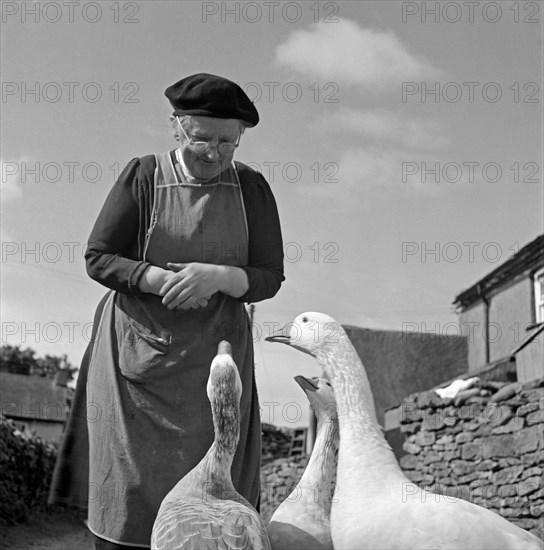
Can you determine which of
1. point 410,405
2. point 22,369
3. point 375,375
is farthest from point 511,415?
point 22,369

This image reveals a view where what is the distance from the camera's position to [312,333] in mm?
2373

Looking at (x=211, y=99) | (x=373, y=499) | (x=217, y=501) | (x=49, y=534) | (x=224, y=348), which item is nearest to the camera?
(x=373, y=499)

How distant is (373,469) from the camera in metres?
2.18

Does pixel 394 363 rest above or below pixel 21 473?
above

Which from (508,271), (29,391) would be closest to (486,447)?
(508,271)

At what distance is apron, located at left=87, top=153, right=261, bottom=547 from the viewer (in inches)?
100

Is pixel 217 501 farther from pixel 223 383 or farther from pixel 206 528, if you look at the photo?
pixel 223 383

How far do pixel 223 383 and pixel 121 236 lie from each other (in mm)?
636

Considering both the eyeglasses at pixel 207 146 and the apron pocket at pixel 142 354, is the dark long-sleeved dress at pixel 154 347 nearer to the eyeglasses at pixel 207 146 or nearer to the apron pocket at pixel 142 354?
the apron pocket at pixel 142 354

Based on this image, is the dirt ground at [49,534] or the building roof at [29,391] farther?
the building roof at [29,391]

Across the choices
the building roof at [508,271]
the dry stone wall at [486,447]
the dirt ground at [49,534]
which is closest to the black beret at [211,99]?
the dry stone wall at [486,447]

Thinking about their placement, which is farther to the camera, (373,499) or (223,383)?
(223,383)

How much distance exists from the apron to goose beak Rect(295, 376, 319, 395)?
233 millimetres

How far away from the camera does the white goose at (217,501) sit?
2.21m
